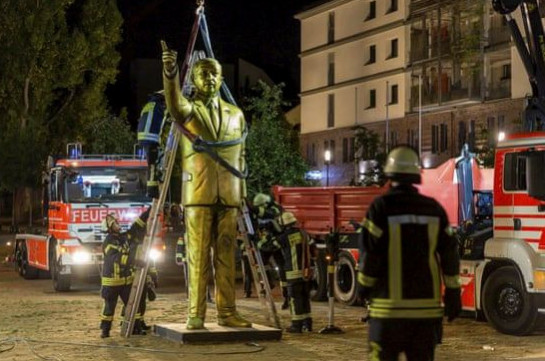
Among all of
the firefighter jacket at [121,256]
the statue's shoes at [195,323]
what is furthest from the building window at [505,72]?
the statue's shoes at [195,323]

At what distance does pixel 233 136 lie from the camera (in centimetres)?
1248

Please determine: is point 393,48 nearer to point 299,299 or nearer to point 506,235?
point 506,235

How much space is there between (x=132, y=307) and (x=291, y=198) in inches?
320

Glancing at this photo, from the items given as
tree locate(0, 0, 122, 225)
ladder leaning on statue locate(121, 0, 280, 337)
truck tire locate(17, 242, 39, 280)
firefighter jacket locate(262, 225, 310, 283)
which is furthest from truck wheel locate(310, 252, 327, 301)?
tree locate(0, 0, 122, 225)

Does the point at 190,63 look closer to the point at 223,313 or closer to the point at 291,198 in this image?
the point at 223,313

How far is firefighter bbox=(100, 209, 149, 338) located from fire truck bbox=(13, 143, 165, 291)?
6215 millimetres

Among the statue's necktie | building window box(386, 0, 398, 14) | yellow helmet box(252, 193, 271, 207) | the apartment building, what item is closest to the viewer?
the statue's necktie

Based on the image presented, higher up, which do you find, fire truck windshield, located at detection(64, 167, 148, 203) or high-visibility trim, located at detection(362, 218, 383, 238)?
fire truck windshield, located at detection(64, 167, 148, 203)

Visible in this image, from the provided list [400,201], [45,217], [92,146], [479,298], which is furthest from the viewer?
[92,146]

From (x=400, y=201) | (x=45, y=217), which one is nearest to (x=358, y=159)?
(x=45, y=217)

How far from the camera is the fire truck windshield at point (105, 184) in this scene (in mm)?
20703

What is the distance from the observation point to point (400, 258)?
648cm

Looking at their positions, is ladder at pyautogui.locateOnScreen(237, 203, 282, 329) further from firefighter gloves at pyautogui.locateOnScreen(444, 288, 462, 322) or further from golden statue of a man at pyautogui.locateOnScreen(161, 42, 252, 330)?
firefighter gloves at pyautogui.locateOnScreen(444, 288, 462, 322)

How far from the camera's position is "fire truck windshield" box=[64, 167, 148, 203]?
20.7 meters
